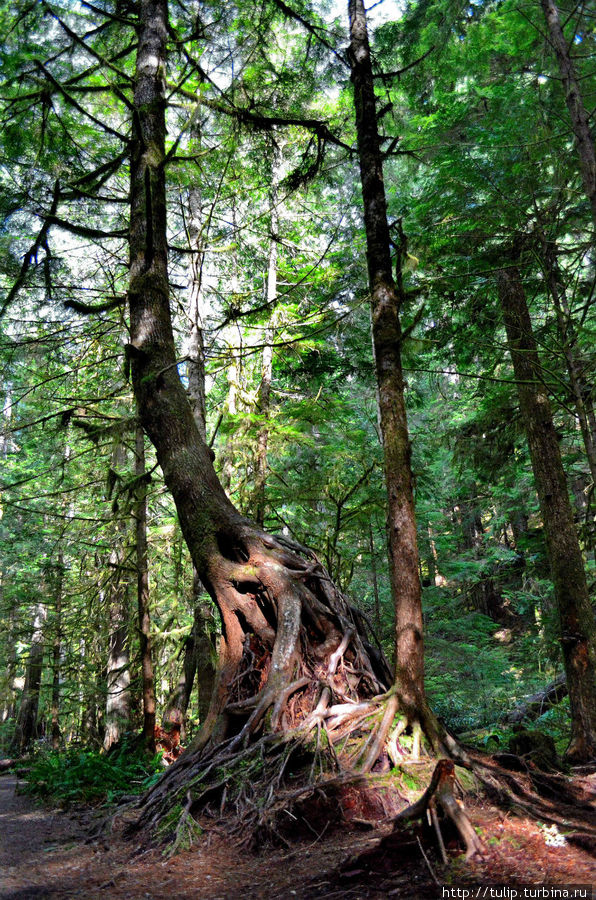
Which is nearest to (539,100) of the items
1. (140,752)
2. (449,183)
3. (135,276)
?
(449,183)

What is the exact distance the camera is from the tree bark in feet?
15.5

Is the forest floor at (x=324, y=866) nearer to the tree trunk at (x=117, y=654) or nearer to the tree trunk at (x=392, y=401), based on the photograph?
the tree trunk at (x=392, y=401)

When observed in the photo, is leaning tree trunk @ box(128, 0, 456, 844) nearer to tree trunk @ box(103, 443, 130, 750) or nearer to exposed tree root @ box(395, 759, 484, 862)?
exposed tree root @ box(395, 759, 484, 862)

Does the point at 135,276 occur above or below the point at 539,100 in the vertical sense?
below

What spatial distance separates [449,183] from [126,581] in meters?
9.19

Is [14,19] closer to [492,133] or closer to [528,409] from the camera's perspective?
[492,133]

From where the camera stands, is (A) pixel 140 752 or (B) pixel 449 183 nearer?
(B) pixel 449 183

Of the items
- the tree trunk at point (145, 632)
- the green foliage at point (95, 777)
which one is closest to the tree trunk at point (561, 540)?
the green foliage at point (95, 777)

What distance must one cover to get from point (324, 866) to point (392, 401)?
3.75 metres

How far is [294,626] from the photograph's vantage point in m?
5.39

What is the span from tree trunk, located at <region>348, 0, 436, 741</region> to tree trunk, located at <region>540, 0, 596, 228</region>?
1.86m

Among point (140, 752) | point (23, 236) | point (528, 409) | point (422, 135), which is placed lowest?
point (140, 752)

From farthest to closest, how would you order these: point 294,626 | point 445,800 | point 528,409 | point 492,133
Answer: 1. point 528,409
2. point 492,133
3. point 294,626
4. point 445,800

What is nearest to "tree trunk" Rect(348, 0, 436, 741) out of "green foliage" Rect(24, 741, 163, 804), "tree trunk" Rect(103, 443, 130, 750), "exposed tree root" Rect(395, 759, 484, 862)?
"exposed tree root" Rect(395, 759, 484, 862)
